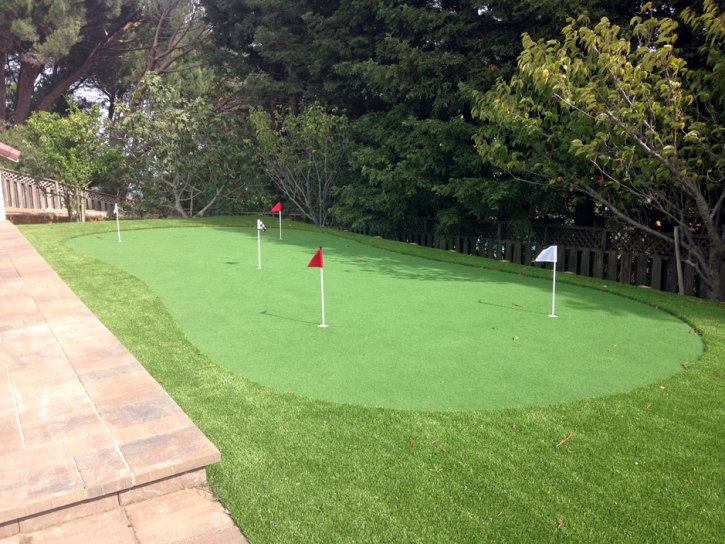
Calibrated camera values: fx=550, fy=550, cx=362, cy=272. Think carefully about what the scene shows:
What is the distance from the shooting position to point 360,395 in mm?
3867

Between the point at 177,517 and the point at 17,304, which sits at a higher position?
the point at 17,304

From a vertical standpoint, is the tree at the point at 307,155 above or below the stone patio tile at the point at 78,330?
above

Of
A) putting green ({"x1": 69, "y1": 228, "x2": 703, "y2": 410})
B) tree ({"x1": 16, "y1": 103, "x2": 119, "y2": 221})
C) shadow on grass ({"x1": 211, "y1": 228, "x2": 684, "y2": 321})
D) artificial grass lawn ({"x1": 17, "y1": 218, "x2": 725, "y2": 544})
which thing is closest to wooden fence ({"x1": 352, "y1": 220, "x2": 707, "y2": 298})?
shadow on grass ({"x1": 211, "y1": 228, "x2": 684, "y2": 321})

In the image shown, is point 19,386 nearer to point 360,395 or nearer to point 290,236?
point 360,395

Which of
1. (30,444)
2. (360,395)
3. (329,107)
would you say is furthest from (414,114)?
(30,444)

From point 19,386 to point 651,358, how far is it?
502 cm

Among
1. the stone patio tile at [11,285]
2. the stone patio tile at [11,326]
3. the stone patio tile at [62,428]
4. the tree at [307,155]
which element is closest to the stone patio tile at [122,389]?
the stone patio tile at [62,428]

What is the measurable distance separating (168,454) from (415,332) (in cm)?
288

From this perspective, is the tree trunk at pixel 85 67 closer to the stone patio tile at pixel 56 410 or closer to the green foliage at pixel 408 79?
the green foliage at pixel 408 79

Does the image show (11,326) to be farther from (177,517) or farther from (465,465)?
(465,465)

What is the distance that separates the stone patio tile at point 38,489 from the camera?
97.8 inches

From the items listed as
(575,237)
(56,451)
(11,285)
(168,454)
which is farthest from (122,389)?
(575,237)

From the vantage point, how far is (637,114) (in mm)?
7031

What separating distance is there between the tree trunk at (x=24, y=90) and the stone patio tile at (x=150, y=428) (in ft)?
87.5
